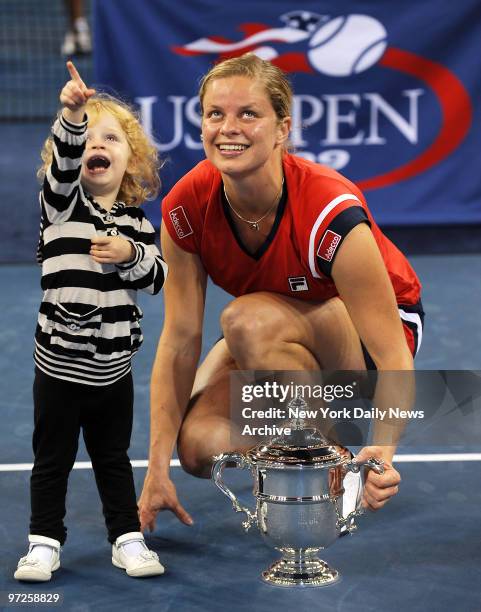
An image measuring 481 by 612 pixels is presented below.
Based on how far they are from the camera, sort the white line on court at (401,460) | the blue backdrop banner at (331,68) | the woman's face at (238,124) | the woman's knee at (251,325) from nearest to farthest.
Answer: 1. the woman's face at (238,124)
2. the woman's knee at (251,325)
3. the white line on court at (401,460)
4. the blue backdrop banner at (331,68)

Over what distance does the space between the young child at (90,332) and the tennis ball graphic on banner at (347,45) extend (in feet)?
8.35

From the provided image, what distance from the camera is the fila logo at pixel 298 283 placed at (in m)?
2.62

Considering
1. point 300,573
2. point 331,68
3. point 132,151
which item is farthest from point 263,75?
point 331,68

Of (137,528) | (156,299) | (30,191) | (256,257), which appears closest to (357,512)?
(137,528)

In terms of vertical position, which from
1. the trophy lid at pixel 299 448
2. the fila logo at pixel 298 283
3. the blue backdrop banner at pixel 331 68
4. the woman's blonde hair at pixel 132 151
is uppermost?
the blue backdrop banner at pixel 331 68

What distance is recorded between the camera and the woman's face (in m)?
2.42

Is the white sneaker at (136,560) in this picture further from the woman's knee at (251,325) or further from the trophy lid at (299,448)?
the woman's knee at (251,325)

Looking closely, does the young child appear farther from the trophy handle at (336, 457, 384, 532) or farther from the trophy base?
the trophy handle at (336, 457, 384, 532)

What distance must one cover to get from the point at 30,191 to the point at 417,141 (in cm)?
179

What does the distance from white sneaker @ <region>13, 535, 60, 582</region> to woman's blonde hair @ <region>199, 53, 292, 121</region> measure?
36.3 inches

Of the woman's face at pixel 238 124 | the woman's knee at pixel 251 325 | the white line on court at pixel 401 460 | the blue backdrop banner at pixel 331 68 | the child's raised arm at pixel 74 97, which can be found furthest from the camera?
the blue backdrop banner at pixel 331 68

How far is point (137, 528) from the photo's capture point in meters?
2.44

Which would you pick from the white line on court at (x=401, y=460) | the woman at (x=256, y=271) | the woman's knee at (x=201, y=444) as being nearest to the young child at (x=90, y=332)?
the woman at (x=256, y=271)

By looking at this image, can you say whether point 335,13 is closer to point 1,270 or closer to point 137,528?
point 1,270
